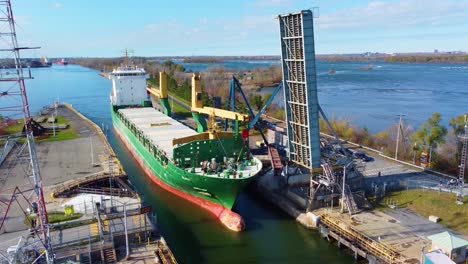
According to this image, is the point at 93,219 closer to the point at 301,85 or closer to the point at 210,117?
the point at 210,117

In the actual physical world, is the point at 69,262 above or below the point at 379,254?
above

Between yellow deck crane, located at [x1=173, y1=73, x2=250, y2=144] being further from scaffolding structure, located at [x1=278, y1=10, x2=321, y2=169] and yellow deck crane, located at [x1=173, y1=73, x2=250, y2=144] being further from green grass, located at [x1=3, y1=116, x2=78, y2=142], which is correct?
green grass, located at [x1=3, y1=116, x2=78, y2=142]

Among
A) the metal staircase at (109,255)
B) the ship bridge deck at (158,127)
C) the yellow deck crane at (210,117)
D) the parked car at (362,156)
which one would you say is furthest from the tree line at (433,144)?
the metal staircase at (109,255)

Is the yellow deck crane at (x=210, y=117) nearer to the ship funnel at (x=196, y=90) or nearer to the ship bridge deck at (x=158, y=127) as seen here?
the ship funnel at (x=196, y=90)

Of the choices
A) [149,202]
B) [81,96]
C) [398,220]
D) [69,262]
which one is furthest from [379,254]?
[81,96]

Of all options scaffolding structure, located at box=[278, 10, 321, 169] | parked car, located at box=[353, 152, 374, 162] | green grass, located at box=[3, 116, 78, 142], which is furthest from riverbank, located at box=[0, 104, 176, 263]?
parked car, located at box=[353, 152, 374, 162]

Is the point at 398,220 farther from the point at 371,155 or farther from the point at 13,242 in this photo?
the point at 13,242

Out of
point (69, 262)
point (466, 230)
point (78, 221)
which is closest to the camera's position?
point (69, 262)
